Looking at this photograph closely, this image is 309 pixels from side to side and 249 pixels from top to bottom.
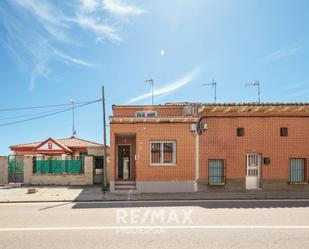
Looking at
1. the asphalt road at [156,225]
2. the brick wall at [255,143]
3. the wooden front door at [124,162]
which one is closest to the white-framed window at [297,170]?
the brick wall at [255,143]

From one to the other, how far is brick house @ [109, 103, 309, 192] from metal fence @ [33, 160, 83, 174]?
5.10 meters

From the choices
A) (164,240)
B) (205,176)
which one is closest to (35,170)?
(205,176)

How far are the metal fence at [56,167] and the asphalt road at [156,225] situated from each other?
7.92 meters

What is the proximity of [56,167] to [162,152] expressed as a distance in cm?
879

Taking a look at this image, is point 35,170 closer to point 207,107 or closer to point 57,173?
point 57,173

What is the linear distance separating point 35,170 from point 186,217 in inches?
590

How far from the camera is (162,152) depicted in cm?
1767

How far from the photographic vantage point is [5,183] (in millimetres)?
21750

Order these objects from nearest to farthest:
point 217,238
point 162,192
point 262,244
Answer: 1. point 262,244
2. point 217,238
3. point 162,192

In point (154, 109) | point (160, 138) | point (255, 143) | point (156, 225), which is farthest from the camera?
point (154, 109)

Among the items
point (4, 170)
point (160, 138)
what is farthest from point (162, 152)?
point (4, 170)

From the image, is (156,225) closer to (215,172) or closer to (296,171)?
(215,172)

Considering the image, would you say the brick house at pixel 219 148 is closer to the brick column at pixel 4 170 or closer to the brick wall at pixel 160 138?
the brick wall at pixel 160 138

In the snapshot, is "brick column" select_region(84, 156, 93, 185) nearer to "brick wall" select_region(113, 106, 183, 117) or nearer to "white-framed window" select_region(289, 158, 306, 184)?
"brick wall" select_region(113, 106, 183, 117)
